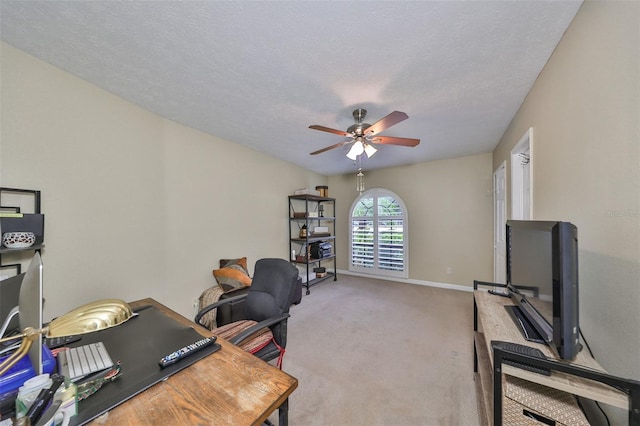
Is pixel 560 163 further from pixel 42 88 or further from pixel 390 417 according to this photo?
pixel 42 88

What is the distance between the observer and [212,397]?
0.73 meters

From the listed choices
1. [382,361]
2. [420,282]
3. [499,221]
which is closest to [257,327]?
[382,361]

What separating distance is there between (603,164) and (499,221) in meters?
2.49

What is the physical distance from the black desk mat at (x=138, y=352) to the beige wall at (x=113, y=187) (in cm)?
83

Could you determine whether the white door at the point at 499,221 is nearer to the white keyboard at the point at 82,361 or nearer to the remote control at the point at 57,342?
the white keyboard at the point at 82,361

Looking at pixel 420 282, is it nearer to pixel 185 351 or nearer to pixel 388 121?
pixel 388 121

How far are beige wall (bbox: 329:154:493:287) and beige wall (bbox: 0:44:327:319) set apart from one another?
309 centimetres

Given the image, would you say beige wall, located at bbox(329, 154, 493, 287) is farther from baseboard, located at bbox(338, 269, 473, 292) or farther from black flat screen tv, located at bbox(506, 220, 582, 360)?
black flat screen tv, located at bbox(506, 220, 582, 360)

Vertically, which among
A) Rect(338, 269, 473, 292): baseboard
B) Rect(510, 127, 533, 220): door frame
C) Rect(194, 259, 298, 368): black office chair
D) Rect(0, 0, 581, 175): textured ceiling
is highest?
Rect(0, 0, 581, 175): textured ceiling

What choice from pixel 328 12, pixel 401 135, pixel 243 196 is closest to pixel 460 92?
pixel 401 135

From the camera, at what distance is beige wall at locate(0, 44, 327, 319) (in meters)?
1.46

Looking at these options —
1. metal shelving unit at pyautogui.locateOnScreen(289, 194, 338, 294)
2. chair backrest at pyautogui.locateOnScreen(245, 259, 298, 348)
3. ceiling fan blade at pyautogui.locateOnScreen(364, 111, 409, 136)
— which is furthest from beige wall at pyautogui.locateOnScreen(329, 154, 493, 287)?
chair backrest at pyautogui.locateOnScreen(245, 259, 298, 348)

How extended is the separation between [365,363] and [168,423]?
1.70 meters

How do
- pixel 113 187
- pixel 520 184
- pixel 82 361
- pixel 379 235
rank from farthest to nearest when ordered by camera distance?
pixel 379 235 → pixel 520 184 → pixel 113 187 → pixel 82 361
